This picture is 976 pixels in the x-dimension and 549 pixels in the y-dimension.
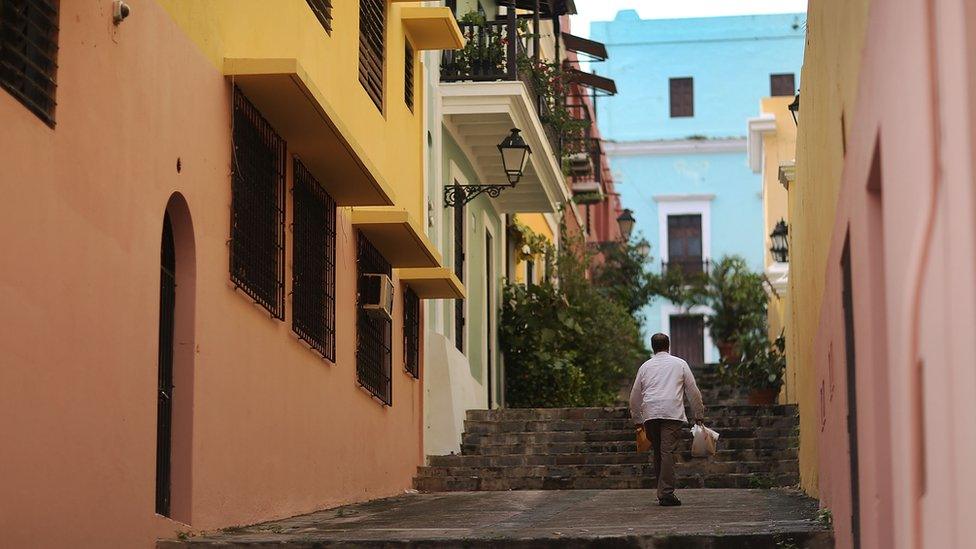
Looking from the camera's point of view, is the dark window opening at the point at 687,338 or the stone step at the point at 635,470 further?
the dark window opening at the point at 687,338

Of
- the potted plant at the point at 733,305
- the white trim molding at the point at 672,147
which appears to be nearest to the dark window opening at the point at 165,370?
the potted plant at the point at 733,305

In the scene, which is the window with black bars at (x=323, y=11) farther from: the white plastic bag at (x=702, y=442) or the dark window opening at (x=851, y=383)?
the dark window opening at (x=851, y=383)

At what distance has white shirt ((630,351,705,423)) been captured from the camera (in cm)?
1366

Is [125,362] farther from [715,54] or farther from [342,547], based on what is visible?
[715,54]

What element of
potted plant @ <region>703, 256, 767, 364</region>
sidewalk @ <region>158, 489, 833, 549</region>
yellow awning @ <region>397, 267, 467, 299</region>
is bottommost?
sidewalk @ <region>158, 489, 833, 549</region>

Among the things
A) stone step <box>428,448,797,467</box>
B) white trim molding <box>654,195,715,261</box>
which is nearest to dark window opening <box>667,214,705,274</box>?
white trim molding <box>654,195,715,261</box>

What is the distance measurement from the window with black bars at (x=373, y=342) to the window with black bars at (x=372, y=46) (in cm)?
150

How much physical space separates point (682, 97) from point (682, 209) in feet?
11.5

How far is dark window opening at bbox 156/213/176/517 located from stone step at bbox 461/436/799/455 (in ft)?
33.5

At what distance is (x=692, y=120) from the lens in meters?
49.4

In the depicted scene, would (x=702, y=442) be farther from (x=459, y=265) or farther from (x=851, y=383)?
(x=459, y=265)

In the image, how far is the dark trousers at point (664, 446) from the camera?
1345 centimetres

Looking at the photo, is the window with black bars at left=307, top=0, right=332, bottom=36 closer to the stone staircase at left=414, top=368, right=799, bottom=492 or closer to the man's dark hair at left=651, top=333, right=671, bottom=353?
the man's dark hair at left=651, top=333, right=671, bottom=353

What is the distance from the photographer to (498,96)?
67.0 ft
